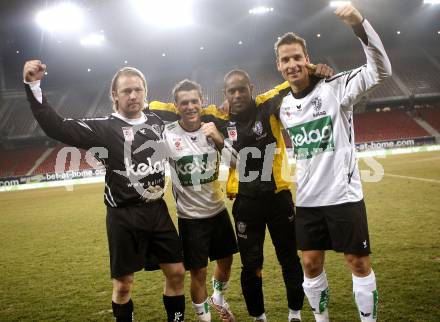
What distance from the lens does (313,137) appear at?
3.11 m

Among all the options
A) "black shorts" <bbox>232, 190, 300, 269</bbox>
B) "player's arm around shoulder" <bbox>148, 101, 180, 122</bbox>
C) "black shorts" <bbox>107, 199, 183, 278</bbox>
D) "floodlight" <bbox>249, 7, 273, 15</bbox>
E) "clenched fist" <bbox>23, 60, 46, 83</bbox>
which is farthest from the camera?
"floodlight" <bbox>249, 7, 273, 15</bbox>

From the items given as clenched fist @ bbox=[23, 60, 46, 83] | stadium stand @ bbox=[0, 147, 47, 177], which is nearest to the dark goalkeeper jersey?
clenched fist @ bbox=[23, 60, 46, 83]

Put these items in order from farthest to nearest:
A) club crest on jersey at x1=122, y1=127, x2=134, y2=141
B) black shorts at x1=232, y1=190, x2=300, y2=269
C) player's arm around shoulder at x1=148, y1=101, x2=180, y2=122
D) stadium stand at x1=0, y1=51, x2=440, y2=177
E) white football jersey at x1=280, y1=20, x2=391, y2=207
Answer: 1. stadium stand at x1=0, y1=51, x2=440, y2=177
2. player's arm around shoulder at x1=148, y1=101, x2=180, y2=122
3. black shorts at x1=232, y1=190, x2=300, y2=269
4. club crest on jersey at x1=122, y1=127, x2=134, y2=141
5. white football jersey at x1=280, y1=20, x2=391, y2=207

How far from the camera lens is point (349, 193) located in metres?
2.98

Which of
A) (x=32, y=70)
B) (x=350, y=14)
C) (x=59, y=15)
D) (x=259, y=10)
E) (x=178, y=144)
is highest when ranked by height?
(x=259, y=10)

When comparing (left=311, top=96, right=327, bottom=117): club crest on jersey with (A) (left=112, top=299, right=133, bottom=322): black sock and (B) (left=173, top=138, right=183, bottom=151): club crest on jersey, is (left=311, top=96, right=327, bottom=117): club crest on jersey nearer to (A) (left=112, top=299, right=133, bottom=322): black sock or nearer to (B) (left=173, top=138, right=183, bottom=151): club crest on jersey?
(B) (left=173, top=138, right=183, bottom=151): club crest on jersey

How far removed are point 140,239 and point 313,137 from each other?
1.61 meters

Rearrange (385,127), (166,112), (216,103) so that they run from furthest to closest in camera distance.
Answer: (216,103) < (385,127) < (166,112)

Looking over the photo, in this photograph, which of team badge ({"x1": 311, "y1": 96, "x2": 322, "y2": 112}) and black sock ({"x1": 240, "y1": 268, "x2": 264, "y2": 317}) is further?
black sock ({"x1": 240, "y1": 268, "x2": 264, "y2": 317})

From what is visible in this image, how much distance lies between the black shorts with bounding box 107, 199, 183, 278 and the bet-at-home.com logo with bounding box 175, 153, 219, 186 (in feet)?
1.21

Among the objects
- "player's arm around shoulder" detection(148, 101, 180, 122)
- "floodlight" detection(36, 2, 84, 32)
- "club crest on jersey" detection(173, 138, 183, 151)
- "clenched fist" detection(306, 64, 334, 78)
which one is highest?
"floodlight" detection(36, 2, 84, 32)

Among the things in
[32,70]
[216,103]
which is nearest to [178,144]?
[32,70]

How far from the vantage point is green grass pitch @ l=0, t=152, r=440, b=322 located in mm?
4039

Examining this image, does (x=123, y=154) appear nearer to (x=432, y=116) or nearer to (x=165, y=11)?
(x=165, y=11)
